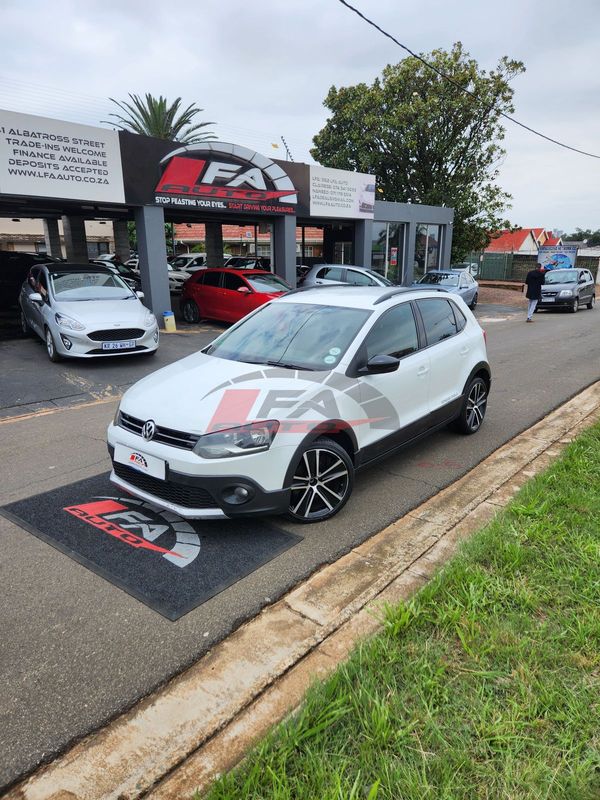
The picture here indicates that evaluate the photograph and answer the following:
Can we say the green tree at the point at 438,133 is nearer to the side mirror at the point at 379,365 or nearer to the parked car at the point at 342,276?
the parked car at the point at 342,276

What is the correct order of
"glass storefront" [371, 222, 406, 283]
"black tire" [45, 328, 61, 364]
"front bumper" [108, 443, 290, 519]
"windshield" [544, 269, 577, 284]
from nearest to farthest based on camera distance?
"front bumper" [108, 443, 290, 519] < "black tire" [45, 328, 61, 364] < "glass storefront" [371, 222, 406, 283] < "windshield" [544, 269, 577, 284]

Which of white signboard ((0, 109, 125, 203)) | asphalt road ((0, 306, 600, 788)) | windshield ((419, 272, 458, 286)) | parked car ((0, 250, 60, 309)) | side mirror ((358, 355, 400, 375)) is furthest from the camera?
windshield ((419, 272, 458, 286))

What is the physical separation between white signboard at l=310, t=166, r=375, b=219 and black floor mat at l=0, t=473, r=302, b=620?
47.8 ft

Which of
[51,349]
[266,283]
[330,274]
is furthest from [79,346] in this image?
[330,274]

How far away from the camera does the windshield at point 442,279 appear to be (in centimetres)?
1961

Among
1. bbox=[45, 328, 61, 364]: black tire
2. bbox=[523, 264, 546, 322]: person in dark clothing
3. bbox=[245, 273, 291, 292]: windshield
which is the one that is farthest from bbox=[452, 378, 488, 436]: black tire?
bbox=[523, 264, 546, 322]: person in dark clothing

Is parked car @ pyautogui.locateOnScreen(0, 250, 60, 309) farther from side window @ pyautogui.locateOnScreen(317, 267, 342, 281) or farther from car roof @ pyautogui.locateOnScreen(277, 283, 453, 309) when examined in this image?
car roof @ pyautogui.locateOnScreen(277, 283, 453, 309)

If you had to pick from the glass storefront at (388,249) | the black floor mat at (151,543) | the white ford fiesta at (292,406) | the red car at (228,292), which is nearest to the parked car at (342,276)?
the red car at (228,292)

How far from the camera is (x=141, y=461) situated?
371 centimetres

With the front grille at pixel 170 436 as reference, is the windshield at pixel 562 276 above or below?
above

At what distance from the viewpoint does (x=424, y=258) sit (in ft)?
76.0

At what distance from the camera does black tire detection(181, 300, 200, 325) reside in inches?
583

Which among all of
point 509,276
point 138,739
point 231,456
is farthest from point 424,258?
point 138,739

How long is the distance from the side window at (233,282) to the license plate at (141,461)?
32.8ft
